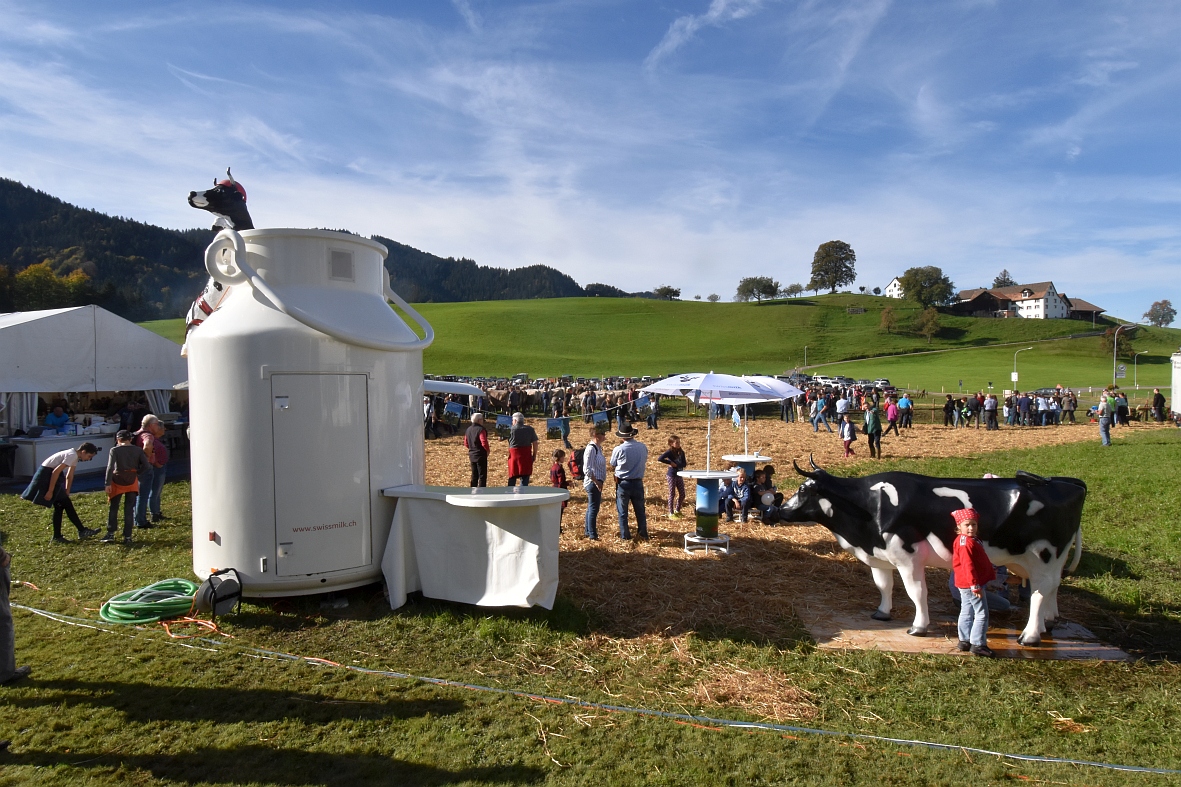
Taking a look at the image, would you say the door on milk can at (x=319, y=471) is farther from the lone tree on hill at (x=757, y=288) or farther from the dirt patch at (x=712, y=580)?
the lone tree on hill at (x=757, y=288)

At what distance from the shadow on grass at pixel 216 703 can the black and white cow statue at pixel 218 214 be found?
4.03 metres

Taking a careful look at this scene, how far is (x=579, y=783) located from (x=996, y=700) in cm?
359

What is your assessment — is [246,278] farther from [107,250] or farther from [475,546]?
[107,250]

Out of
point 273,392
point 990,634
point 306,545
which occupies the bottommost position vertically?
point 990,634

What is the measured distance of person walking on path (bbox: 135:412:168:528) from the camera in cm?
1152

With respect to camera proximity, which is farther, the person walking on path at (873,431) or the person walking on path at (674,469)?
the person walking on path at (873,431)

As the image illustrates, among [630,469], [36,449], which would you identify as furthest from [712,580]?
[36,449]

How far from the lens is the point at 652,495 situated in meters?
14.9

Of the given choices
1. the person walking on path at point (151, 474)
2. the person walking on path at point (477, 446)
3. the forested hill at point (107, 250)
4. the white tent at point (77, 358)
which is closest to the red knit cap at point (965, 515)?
the person walking on path at point (477, 446)

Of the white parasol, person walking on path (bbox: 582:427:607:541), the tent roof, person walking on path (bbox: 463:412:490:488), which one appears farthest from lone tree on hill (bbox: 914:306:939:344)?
person walking on path (bbox: 582:427:607:541)

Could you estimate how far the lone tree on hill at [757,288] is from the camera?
480 ft

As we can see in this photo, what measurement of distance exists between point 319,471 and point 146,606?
8.01 ft

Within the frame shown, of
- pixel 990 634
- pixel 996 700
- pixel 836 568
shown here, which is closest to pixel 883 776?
pixel 996 700

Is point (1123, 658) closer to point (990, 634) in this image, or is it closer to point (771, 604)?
point (990, 634)
